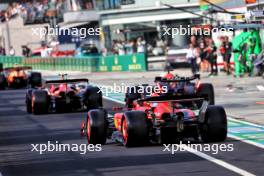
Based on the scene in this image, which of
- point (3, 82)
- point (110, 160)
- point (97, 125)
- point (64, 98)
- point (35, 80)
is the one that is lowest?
point (3, 82)

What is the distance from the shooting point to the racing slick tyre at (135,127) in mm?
15336

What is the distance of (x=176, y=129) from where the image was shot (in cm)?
1555

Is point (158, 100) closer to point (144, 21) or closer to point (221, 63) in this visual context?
point (221, 63)

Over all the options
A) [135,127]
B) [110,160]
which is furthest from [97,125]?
[110,160]

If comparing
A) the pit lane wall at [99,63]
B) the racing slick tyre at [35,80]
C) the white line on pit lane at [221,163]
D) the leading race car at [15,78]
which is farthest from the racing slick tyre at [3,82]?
the white line on pit lane at [221,163]

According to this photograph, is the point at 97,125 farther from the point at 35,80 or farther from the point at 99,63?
the point at 99,63

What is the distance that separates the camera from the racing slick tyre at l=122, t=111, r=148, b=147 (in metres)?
15.3

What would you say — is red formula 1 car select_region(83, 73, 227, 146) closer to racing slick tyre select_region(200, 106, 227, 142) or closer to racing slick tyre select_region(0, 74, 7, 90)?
racing slick tyre select_region(200, 106, 227, 142)

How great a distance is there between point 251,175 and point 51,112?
14.3 m

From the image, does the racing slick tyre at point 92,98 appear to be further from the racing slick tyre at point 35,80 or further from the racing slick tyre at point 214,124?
the racing slick tyre at point 35,80

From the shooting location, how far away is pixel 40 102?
2462 cm

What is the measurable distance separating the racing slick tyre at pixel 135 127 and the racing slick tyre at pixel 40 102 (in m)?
9.28

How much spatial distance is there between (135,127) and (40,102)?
9.65m

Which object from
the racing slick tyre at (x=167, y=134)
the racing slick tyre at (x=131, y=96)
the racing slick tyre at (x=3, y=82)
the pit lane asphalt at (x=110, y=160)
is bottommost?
the racing slick tyre at (x=3, y=82)
